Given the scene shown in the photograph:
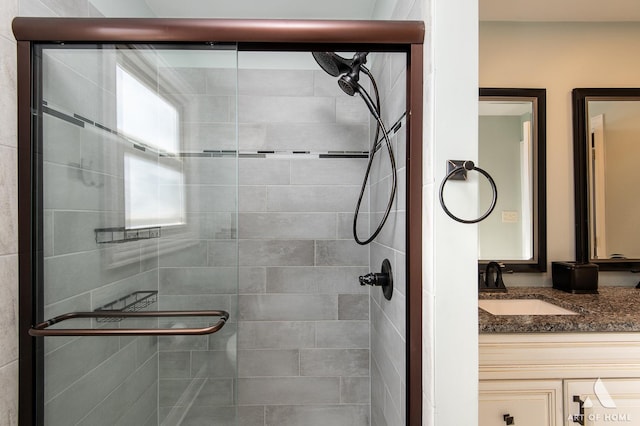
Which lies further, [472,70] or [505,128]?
[505,128]

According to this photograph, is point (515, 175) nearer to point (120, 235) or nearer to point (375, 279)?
point (375, 279)

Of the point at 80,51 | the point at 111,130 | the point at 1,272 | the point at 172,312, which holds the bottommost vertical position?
the point at 172,312

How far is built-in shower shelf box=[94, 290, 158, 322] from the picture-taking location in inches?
39.3

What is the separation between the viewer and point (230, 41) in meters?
0.96

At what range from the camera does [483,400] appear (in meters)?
1.32

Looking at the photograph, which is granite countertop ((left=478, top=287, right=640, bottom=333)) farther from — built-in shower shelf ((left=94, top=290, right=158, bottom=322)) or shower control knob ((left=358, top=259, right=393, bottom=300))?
built-in shower shelf ((left=94, top=290, right=158, bottom=322))

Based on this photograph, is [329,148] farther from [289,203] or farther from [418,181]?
[418,181]

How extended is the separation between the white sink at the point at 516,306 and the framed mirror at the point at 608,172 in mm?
484

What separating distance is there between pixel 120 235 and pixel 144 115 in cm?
37

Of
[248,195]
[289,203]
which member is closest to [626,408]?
[289,203]

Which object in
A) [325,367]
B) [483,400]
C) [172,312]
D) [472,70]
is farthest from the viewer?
[325,367]

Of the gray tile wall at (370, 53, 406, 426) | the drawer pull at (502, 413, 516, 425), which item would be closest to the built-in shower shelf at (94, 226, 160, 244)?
the gray tile wall at (370, 53, 406, 426)

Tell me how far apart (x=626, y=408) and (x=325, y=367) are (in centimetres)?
134

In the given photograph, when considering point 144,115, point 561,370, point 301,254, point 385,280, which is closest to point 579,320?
point 561,370
